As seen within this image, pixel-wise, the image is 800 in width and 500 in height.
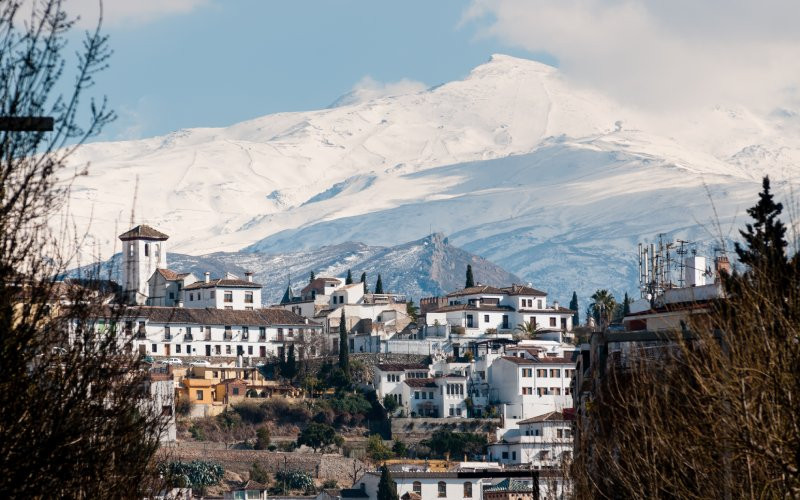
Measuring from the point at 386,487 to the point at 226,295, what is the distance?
6627cm

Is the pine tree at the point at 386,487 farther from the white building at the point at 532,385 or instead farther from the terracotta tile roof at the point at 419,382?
the terracotta tile roof at the point at 419,382

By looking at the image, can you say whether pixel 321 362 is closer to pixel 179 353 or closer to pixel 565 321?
pixel 179 353

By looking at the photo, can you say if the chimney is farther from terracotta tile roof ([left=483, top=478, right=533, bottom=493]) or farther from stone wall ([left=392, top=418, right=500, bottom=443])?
stone wall ([left=392, top=418, right=500, bottom=443])

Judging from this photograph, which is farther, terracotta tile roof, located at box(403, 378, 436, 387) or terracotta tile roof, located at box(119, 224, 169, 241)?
terracotta tile roof, located at box(119, 224, 169, 241)

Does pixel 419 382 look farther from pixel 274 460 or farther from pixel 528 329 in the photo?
pixel 528 329

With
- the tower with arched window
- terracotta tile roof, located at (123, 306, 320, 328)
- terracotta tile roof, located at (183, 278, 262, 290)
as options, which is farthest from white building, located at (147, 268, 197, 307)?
terracotta tile roof, located at (123, 306, 320, 328)

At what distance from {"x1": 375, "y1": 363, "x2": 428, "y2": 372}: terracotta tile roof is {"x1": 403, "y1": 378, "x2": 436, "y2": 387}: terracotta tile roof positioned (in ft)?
5.48

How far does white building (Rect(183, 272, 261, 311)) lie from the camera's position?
596 feet

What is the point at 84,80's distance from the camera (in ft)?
82.3

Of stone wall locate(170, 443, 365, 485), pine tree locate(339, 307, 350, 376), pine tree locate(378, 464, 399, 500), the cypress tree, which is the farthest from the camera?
the cypress tree

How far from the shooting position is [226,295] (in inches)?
7170

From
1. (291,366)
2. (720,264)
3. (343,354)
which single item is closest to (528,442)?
(343,354)

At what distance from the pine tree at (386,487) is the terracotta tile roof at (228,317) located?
4942 cm

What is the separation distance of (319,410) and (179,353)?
18671 millimetres
